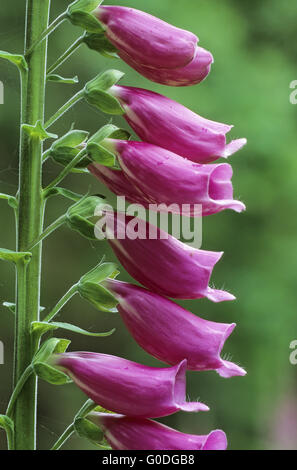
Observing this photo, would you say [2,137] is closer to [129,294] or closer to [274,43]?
[274,43]

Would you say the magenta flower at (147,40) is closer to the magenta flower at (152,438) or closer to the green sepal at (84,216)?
the green sepal at (84,216)

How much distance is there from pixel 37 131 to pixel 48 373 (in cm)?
24

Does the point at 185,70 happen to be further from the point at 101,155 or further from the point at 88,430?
the point at 88,430

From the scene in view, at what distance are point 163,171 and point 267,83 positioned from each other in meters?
2.25

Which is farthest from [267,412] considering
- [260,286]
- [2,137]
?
[2,137]

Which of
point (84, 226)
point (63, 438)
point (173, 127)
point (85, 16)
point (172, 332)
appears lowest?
point (63, 438)

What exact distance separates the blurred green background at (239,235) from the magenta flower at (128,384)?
1.84 metres

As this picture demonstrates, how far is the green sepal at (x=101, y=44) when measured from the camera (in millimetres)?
824

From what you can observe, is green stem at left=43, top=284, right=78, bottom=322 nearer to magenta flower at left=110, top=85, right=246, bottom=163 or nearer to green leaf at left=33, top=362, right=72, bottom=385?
green leaf at left=33, top=362, right=72, bottom=385

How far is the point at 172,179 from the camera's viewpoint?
0.79 m

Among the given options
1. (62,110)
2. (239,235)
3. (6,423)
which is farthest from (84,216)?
(239,235)

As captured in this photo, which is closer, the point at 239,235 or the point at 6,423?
the point at 6,423

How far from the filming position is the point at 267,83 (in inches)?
116

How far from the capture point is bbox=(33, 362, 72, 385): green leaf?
0.79 metres
